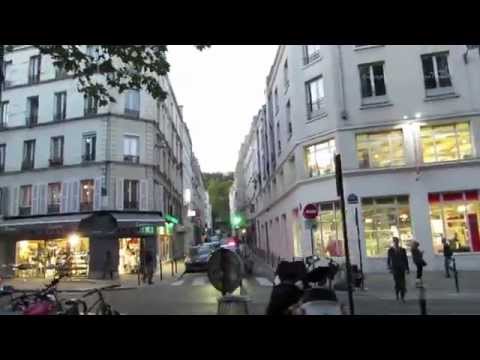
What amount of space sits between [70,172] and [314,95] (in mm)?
12326

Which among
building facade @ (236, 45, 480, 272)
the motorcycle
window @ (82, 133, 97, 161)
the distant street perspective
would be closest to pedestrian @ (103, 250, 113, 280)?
the distant street perspective

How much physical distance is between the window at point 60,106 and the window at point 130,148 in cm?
356

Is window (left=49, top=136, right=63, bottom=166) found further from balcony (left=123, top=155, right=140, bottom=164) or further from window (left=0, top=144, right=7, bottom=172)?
balcony (left=123, top=155, right=140, bottom=164)

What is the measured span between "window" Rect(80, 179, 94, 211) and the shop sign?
8.64 feet

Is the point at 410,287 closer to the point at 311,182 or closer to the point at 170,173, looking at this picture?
the point at 311,182

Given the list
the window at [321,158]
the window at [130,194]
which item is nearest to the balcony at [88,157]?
the window at [130,194]

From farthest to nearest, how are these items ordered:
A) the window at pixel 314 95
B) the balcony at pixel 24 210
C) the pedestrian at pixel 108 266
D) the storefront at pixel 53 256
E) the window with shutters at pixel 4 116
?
the window with shutters at pixel 4 116
the balcony at pixel 24 210
the storefront at pixel 53 256
the pedestrian at pixel 108 266
the window at pixel 314 95

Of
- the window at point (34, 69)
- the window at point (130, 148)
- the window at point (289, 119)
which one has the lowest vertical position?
the window at point (130, 148)

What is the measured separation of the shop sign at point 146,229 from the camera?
18812 millimetres

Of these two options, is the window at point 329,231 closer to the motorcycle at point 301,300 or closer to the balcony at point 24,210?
the motorcycle at point 301,300

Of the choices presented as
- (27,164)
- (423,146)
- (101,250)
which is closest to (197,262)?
(101,250)

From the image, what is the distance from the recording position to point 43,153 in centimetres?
2036

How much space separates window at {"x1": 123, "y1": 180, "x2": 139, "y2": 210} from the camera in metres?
19.6
